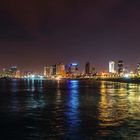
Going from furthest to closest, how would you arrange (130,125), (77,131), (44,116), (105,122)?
(44,116), (105,122), (130,125), (77,131)

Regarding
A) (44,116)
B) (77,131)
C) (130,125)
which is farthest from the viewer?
(44,116)

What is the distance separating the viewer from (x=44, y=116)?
37.9 m

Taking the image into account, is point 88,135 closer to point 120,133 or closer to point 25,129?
point 120,133

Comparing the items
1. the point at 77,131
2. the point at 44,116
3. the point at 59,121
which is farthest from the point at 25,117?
the point at 77,131

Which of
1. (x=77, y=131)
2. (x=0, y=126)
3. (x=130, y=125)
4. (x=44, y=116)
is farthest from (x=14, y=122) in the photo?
(x=130, y=125)

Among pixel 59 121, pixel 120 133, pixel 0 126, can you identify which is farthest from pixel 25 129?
pixel 120 133

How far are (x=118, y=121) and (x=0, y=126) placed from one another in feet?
33.1

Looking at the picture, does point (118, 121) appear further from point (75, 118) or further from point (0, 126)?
point (0, 126)

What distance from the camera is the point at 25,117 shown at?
37.1 m

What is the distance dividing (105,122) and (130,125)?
2.89m

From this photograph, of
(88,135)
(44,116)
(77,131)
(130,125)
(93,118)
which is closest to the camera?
(88,135)

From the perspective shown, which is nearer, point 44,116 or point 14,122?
point 14,122

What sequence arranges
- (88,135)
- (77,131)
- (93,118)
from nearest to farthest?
(88,135) → (77,131) → (93,118)

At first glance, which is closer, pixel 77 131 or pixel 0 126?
pixel 77 131
